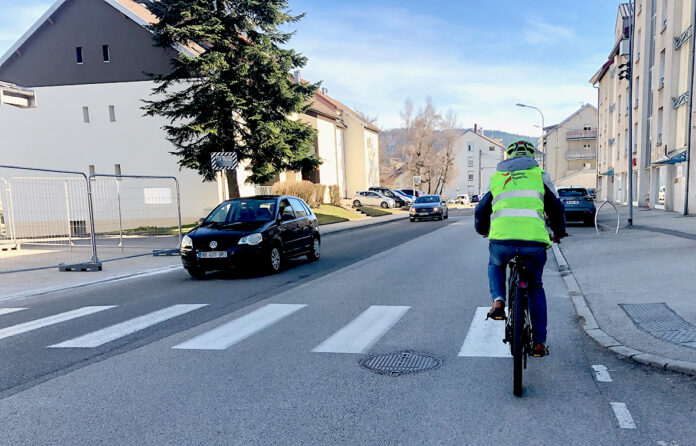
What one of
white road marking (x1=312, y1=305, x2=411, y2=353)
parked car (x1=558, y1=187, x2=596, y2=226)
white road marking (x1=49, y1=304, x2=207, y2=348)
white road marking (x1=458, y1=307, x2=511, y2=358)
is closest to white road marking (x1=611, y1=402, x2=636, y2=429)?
white road marking (x1=458, y1=307, x2=511, y2=358)

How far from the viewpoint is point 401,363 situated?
4.51m

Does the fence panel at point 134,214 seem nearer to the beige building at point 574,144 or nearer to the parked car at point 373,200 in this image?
the parked car at point 373,200

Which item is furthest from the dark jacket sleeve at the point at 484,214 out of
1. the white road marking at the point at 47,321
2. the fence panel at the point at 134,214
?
the fence panel at the point at 134,214

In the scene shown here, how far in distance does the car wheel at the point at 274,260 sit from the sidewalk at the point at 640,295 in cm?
561

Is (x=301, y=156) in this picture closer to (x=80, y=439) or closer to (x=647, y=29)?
(x=80, y=439)

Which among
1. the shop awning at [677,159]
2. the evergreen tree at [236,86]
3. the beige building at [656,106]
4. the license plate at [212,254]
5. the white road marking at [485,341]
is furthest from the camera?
the beige building at [656,106]

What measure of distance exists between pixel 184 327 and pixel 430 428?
151 inches

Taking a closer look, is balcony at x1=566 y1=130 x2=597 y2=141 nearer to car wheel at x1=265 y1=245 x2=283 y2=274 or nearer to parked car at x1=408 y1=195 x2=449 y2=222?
parked car at x1=408 y1=195 x2=449 y2=222

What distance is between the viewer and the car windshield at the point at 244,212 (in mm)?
10680

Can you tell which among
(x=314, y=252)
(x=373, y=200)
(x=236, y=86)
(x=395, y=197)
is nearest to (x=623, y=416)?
(x=314, y=252)

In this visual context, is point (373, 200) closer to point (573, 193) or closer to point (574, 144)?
point (573, 193)

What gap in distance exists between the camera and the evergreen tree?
67.3 feet

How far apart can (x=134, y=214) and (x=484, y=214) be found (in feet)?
45.7

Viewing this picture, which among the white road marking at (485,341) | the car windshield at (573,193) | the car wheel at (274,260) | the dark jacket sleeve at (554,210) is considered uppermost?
the dark jacket sleeve at (554,210)
